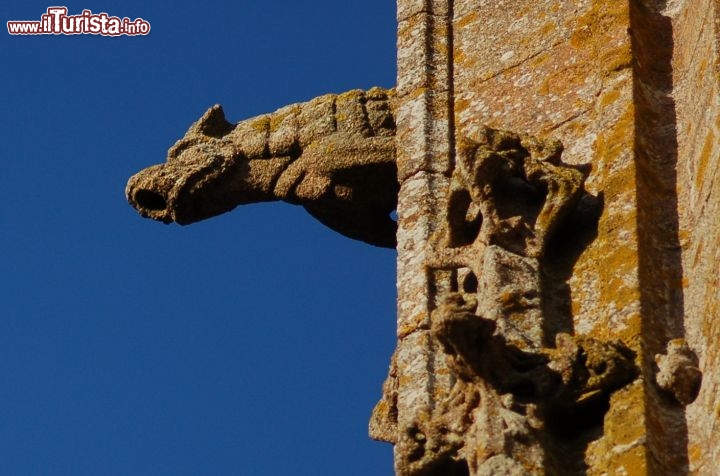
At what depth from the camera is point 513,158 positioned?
37.3 ft

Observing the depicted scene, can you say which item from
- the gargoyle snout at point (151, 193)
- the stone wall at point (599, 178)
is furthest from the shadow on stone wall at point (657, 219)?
the gargoyle snout at point (151, 193)

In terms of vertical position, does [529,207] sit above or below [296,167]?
below

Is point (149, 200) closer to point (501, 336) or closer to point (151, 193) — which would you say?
point (151, 193)

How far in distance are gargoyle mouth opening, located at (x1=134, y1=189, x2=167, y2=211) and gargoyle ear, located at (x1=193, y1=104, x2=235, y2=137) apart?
0.35 meters

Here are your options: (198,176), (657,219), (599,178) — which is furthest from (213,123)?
(657,219)

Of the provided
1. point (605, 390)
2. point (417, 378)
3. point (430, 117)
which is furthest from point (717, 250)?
point (430, 117)

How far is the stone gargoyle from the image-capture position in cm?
1288

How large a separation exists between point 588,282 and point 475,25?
207 cm

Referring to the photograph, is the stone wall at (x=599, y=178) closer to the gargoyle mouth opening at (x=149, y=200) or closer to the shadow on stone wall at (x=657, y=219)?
the shadow on stone wall at (x=657, y=219)

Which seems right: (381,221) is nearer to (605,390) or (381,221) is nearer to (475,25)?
(475,25)

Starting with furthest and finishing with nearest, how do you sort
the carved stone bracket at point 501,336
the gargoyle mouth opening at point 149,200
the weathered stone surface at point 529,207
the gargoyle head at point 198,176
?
the gargoyle mouth opening at point 149,200 < the gargoyle head at point 198,176 < the weathered stone surface at point 529,207 < the carved stone bracket at point 501,336

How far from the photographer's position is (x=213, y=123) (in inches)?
520

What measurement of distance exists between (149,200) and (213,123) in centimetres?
46

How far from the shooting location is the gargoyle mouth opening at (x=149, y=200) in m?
13.3
